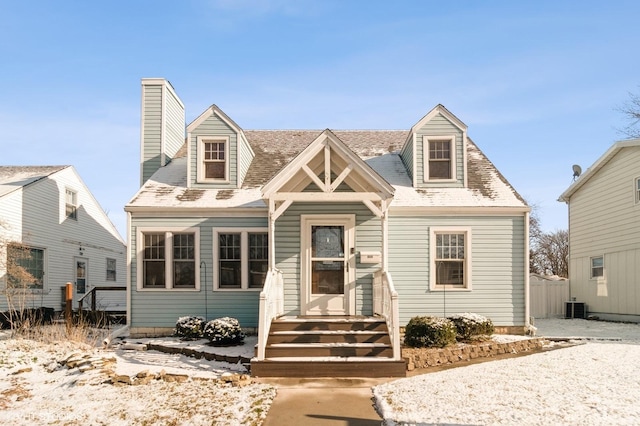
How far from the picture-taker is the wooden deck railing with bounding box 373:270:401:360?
909cm

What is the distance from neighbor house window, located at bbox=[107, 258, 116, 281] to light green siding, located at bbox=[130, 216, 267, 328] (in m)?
10.7

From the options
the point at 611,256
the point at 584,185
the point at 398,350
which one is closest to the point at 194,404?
the point at 398,350

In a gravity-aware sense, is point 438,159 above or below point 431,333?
above

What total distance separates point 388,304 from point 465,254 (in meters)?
3.46

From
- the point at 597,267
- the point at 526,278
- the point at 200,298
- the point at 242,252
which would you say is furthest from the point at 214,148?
the point at 597,267

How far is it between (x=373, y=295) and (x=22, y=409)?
7.33 meters

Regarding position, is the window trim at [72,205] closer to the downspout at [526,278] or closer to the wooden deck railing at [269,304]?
the wooden deck railing at [269,304]

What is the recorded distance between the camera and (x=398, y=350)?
9.06 meters

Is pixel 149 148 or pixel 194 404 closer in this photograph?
pixel 194 404

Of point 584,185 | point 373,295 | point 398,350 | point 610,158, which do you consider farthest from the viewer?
point 584,185

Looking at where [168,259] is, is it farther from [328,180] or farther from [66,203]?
[66,203]

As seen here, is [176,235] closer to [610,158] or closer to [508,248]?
[508,248]

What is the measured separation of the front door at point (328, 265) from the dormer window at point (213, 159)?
2.90 meters

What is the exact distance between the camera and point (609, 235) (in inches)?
677
